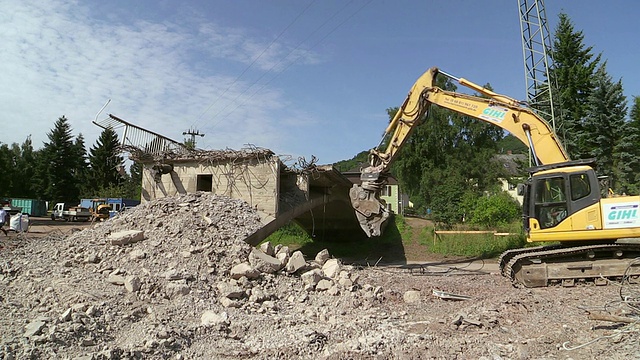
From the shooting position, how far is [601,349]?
554 cm

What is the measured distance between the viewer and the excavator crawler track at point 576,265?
9.36 metres

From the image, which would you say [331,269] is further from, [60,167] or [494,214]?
[60,167]

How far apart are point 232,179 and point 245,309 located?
7142 mm

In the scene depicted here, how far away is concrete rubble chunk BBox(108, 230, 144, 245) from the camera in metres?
10.3

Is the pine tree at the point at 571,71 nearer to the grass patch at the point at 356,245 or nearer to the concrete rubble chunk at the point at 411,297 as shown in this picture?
the grass patch at the point at 356,245

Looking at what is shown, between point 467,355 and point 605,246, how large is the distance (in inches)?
222

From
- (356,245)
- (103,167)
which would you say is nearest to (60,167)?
(103,167)

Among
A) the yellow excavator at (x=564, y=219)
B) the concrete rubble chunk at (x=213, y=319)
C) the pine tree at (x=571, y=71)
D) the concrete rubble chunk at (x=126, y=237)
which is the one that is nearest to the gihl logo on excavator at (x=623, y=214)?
the yellow excavator at (x=564, y=219)

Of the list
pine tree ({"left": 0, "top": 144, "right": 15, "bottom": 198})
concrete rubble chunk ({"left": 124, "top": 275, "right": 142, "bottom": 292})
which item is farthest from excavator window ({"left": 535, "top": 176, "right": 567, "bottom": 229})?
pine tree ({"left": 0, "top": 144, "right": 15, "bottom": 198})

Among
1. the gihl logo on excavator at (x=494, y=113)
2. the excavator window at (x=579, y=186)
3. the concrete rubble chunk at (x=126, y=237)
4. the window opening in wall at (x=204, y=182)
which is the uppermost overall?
the gihl logo on excavator at (x=494, y=113)

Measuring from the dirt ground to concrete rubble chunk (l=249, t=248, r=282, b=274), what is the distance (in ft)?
0.23

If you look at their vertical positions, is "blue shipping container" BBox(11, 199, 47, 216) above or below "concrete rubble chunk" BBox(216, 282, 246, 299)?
above

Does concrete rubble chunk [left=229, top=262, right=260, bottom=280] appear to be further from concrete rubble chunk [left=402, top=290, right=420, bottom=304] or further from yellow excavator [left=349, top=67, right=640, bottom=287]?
yellow excavator [left=349, top=67, right=640, bottom=287]

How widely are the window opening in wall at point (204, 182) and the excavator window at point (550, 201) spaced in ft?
35.0
